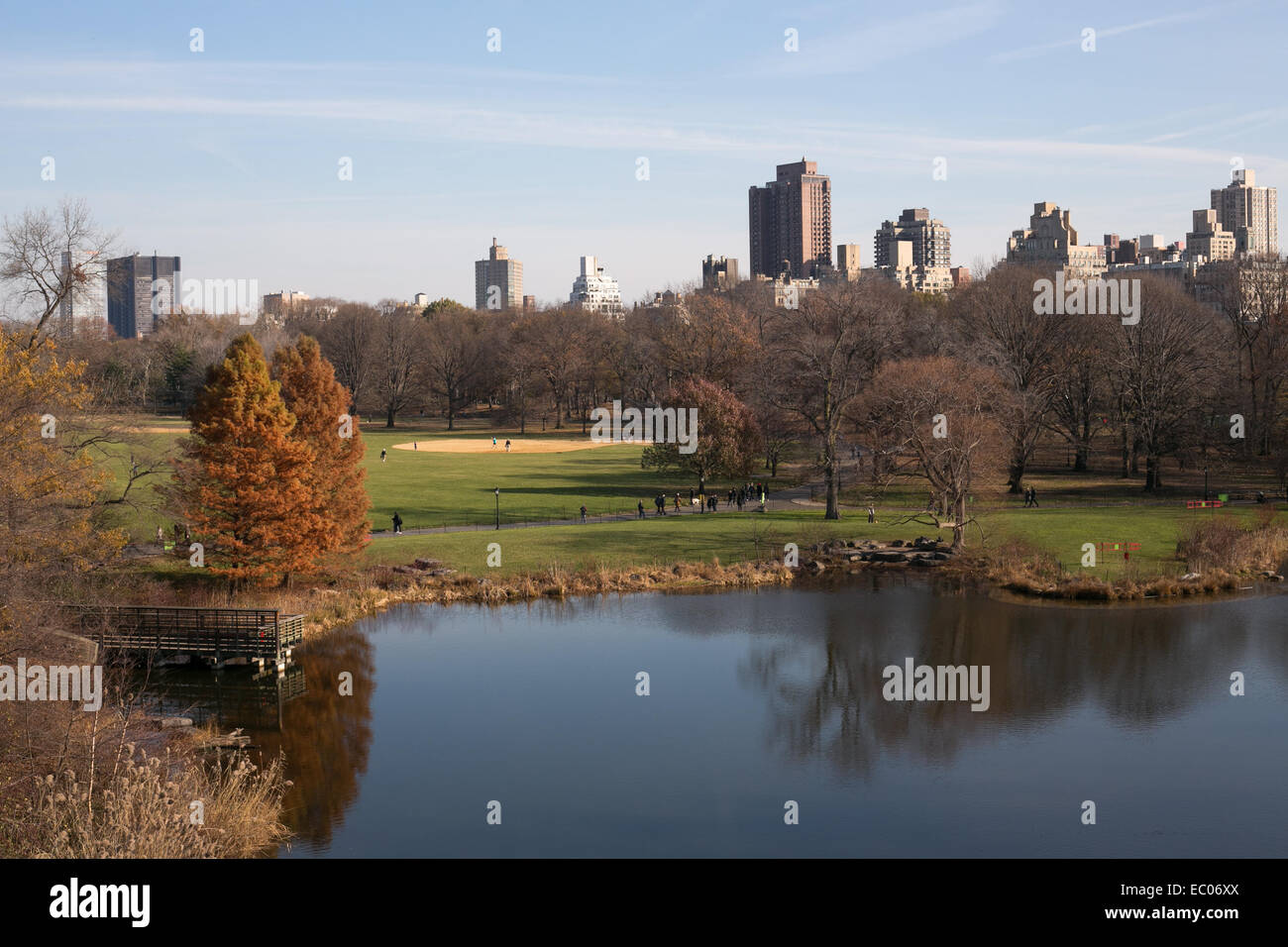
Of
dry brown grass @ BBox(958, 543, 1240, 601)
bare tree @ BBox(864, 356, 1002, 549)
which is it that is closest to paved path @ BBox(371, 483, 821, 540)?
bare tree @ BBox(864, 356, 1002, 549)

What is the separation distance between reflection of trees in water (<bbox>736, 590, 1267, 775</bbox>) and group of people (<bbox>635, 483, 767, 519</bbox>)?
1822 cm

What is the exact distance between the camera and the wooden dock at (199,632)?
31688 mm

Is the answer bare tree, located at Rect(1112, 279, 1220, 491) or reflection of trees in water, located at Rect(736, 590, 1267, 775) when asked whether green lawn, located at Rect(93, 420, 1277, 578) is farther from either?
reflection of trees in water, located at Rect(736, 590, 1267, 775)

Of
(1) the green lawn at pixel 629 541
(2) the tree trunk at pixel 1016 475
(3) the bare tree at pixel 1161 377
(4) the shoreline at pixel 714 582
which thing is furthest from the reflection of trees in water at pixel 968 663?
(3) the bare tree at pixel 1161 377

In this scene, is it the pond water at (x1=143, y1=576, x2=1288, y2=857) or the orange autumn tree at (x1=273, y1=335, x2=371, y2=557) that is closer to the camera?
the pond water at (x1=143, y1=576, x2=1288, y2=857)

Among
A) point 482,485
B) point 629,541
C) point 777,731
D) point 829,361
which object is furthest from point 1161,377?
point 777,731

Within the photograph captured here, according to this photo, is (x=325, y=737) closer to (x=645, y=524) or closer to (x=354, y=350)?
(x=645, y=524)

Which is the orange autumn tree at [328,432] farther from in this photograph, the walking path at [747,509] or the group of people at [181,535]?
the walking path at [747,509]

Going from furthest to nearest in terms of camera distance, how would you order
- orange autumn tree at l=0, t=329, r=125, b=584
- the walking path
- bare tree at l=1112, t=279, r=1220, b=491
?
bare tree at l=1112, t=279, r=1220, b=491 → the walking path → orange autumn tree at l=0, t=329, r=125, b=584

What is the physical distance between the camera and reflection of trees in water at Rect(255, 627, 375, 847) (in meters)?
22.7

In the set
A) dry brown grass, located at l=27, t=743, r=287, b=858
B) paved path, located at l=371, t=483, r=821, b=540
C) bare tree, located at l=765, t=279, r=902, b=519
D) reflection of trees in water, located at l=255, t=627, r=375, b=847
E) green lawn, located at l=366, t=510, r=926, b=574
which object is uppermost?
bare tree, located at l=765, t=279, r=902, b=519

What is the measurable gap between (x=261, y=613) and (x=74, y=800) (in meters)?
14.5

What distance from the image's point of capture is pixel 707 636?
117ft
